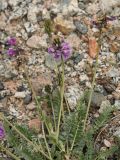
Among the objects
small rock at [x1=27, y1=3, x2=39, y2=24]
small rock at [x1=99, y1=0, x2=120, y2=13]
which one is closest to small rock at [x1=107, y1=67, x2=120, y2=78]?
small rock at [x1=99, y1=0, x2=120, y2=13]

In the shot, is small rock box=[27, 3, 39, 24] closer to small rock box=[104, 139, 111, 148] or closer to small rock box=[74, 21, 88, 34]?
small rock box=[74, 21, 88, 34]

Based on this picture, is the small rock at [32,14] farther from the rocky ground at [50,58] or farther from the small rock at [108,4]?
the small rock at [108,4]

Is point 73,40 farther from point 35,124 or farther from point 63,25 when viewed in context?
point 35,124

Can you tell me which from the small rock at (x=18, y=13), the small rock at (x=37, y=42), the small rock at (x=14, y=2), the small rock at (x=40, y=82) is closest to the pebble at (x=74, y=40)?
the small rock at (x=37, y=42)

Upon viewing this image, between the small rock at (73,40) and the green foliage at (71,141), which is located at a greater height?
the small rock at (73,40)

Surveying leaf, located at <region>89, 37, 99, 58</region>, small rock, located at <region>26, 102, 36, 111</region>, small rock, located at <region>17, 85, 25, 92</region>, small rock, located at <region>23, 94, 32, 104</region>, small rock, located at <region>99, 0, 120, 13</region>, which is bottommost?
small rock, located at <region>26, 102, 36, 111</region>

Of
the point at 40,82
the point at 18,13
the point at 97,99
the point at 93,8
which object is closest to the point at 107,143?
the point at 97,99
